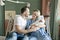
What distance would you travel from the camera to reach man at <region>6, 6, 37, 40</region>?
149cm

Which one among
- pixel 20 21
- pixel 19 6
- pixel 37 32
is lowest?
pixel 37 32

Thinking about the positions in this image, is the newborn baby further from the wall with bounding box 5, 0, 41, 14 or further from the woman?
the wall with bounding box 5, 0, 41, 14

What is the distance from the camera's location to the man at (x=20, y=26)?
1.49 meters

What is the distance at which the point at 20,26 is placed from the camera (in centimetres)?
149

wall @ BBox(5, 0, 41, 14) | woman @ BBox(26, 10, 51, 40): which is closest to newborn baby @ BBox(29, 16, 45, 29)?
woman @ BBox(26, 10, 51, 40)

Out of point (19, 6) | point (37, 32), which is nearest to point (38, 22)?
point (37, 32)

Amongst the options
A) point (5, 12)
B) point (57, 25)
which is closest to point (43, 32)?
point (57, 25)

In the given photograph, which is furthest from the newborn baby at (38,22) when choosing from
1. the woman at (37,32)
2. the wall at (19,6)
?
the wall at (19,6)

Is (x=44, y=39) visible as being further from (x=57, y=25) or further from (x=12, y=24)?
(x=12, y=24)

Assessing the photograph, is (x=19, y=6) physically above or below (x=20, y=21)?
above

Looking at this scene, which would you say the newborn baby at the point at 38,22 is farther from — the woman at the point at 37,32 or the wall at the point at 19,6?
the wall at the point at 19,6

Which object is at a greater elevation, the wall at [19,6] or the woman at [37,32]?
the wall at [19,6]

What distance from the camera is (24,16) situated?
59.2 inches

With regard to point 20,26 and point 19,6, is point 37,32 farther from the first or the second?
point 19,6
